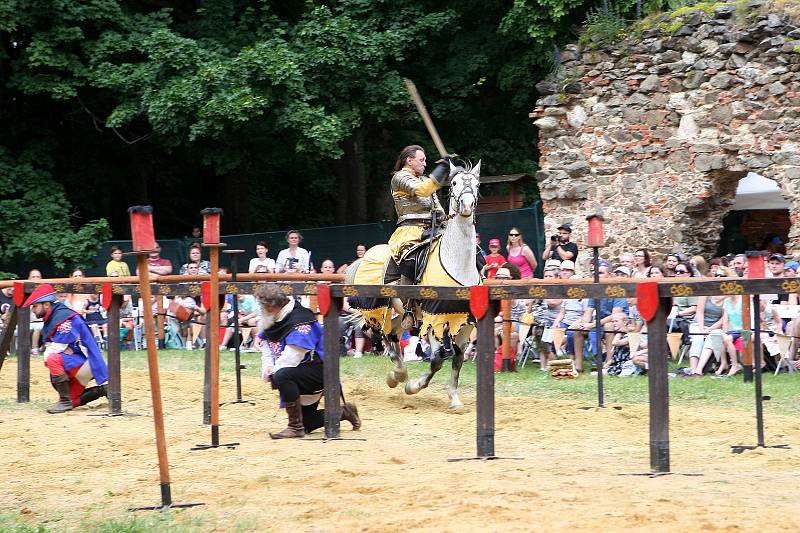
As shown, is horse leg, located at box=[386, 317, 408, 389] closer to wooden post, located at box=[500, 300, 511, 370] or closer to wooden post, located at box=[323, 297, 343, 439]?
wooden post, located at box=[323, 297, 343, 439]

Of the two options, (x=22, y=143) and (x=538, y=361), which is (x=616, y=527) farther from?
(x=22, y=143)

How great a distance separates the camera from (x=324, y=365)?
A: 10.0 metres

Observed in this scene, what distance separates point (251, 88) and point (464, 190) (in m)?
10.1

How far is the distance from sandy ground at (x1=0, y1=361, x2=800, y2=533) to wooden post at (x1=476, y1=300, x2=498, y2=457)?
29cm

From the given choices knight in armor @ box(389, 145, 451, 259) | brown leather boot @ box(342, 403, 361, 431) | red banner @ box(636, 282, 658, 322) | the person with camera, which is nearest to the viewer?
red banner @ box(636, 282, 658, 322)

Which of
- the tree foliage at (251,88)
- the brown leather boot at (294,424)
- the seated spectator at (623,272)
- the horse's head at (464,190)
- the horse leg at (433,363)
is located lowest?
the brown leather boot at (294,424)

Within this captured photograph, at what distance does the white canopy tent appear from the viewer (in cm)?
1927

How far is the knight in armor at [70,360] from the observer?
1227 cm

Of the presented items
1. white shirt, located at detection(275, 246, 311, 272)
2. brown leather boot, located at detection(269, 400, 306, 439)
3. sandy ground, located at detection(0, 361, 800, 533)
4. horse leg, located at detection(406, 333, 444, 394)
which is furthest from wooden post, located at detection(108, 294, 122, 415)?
white shirt, located at detection(275, 246, 311, 272)

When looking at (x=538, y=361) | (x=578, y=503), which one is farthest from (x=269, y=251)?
(x=578, y=503)

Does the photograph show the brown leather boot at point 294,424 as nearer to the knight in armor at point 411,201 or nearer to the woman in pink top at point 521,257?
the knight in armor at point 411,201

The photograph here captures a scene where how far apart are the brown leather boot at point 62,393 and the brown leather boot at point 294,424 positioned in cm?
323

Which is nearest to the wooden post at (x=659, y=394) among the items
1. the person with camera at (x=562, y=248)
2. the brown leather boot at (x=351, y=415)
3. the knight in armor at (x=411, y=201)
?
the brown leather boot at (x=351, y=415)

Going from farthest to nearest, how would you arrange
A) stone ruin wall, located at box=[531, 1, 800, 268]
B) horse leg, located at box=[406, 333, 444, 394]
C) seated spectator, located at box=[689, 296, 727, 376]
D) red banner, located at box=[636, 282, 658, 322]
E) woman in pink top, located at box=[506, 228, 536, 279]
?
stone ruin wall, located at box=[531, 1, 800, 268], woman in pink top, located at box=[506, 228, 536, 279], seated spectator, located at box=[689, 296, 727, 376], horse leg, located at box=[406, 333, 444, 394], red banner, located at box=[636, 282, 658, 322]
